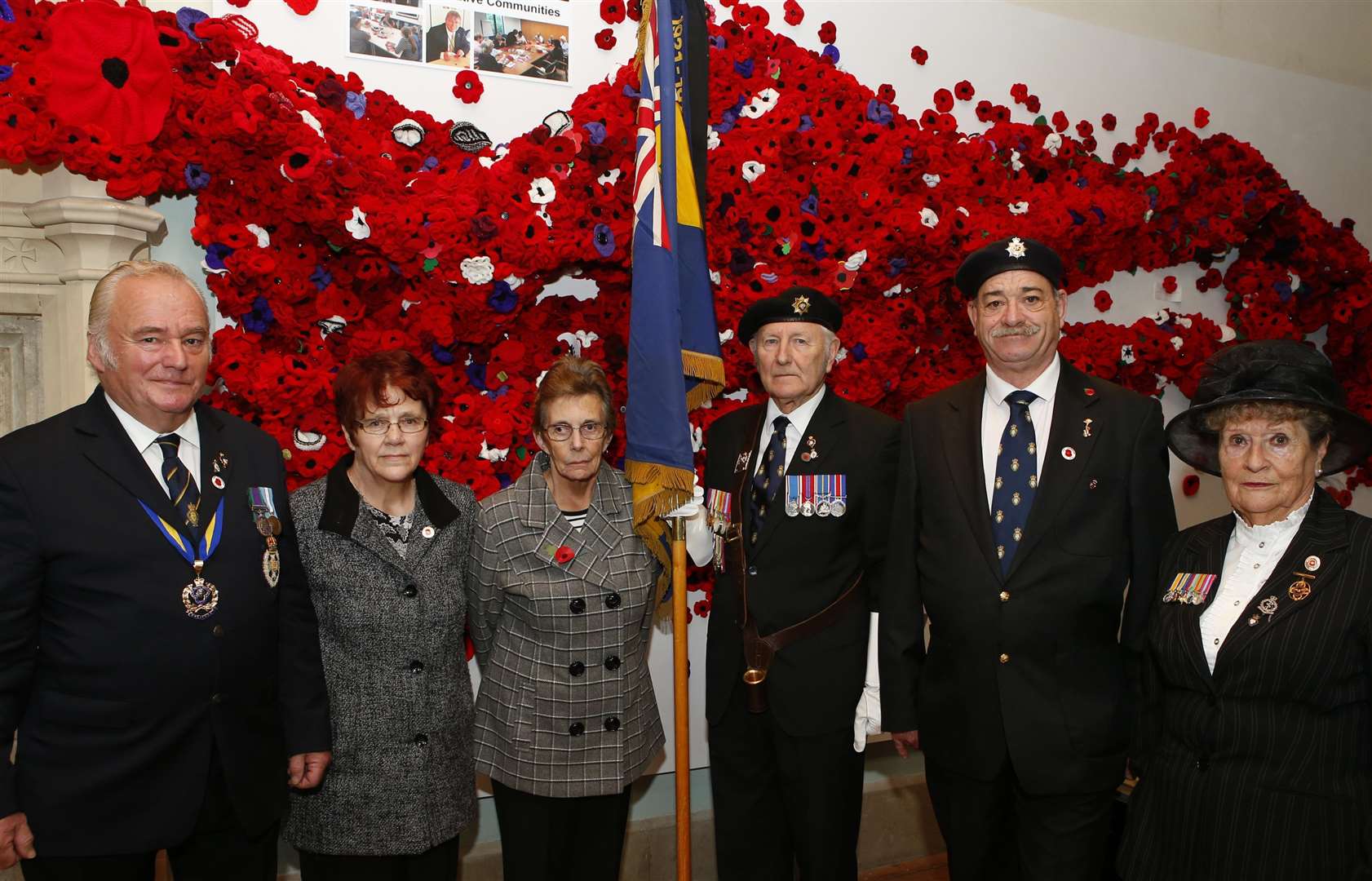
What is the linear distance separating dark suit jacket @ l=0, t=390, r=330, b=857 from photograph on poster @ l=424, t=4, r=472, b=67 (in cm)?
150

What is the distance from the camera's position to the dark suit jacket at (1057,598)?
2.03m

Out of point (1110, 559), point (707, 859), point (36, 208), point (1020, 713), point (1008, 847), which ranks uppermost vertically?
point (36, 208)

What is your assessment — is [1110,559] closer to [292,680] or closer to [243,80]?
[292,680]

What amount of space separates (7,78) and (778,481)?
206 cm

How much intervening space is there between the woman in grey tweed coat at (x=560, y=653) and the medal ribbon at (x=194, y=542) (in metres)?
0.58

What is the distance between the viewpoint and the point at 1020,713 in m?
2.03

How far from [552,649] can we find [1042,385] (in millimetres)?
1311

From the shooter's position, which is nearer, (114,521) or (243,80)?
(114,521)

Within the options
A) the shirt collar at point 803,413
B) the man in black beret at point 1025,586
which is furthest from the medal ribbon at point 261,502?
the man in black beret at point 1025,586

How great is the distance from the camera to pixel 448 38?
2.83 meters

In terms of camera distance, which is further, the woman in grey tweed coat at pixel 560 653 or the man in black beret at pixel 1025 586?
the woman in grey tweed coat at pixel 560 653

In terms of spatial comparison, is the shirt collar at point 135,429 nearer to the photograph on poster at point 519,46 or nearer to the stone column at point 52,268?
the stone column at point 52,268

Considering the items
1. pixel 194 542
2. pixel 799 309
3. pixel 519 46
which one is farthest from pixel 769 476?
pixel 519 46

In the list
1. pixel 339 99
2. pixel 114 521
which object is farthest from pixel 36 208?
pixel 114 521
